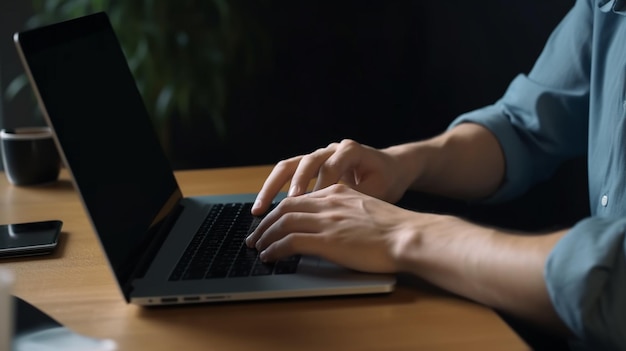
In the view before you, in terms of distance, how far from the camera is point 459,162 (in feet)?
4.14

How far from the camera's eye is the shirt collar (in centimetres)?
113

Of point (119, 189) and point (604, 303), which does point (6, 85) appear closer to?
point (119, 189)

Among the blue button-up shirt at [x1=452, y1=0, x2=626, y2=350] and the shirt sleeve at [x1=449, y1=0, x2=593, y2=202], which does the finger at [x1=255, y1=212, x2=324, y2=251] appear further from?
the shirt sleeve at [x1=449, y1=0, x2=593, y2=202]

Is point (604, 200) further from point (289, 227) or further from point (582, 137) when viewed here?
point (289, 227)

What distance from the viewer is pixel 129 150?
1039 millimetres

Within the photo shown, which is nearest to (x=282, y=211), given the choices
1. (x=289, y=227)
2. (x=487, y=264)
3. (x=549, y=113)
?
(x=289, y=227)

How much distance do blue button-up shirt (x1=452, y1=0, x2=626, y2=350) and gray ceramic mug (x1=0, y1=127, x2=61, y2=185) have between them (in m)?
0.67

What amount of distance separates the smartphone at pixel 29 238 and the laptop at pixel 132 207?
5.1 inches

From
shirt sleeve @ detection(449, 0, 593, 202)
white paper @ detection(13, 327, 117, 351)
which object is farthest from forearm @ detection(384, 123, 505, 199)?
white paper @ detection(13, 327, 117, 351)

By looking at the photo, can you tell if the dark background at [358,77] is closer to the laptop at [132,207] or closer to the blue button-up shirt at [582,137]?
the blue button-up shirt at [582,137]

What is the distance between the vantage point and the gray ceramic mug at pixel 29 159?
4.40ft

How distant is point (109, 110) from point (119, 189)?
0.12 m

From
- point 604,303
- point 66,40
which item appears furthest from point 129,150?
point 604,303

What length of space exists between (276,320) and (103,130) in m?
0.34
